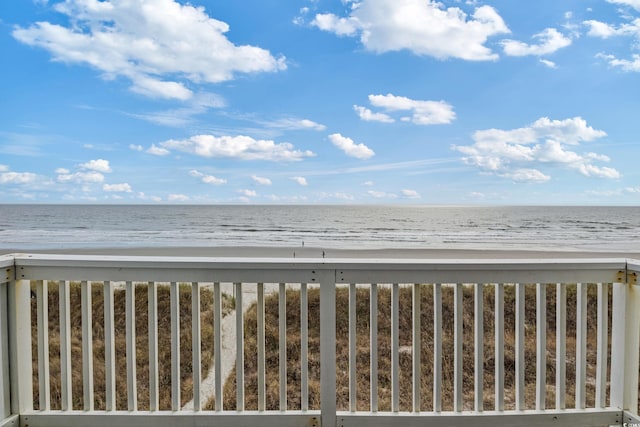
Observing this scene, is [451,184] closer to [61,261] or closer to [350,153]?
[350,153]

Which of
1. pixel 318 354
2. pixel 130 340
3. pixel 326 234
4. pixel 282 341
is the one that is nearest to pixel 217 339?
pixel 282 341

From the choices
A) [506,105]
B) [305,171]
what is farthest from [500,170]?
[305,171]

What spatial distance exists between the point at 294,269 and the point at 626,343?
4.91 ft

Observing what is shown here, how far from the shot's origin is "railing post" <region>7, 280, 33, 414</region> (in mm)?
1582

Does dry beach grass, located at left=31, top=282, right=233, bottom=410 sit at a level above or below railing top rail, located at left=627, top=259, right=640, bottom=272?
below

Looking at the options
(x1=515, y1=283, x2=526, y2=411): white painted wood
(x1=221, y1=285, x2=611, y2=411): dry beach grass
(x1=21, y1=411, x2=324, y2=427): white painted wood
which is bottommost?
(x1=221, y1=285, x2=611, y2=411): dry beach grass

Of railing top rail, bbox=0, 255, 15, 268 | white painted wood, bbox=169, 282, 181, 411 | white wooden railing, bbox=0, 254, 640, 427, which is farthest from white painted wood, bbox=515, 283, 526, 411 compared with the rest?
railing top rail, bbox=0, 255, 15, 268

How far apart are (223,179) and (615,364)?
35376 millimetres

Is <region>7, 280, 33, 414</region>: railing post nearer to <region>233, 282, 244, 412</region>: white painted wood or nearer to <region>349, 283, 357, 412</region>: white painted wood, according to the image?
<region>233, 282, 244, 412</region>: white painted wood

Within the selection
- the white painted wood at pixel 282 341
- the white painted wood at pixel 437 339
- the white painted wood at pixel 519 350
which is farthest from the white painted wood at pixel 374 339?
the white painted wood at pixel 519 350

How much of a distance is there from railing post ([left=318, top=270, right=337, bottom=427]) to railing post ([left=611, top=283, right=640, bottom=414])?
125 centimetres

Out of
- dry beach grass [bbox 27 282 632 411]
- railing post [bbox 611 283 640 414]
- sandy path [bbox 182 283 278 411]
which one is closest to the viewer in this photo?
railing post [bbox 611 283 640 414]

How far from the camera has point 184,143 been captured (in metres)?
30.5

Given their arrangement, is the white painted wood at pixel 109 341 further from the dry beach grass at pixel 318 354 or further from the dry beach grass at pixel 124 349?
the dry beach grass at pixel 124 349
